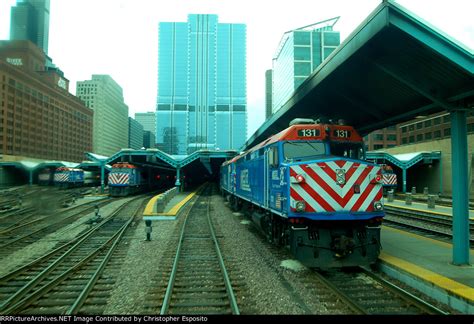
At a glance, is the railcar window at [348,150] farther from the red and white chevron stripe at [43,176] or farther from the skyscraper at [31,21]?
the red and white chevron stripe at [43,176]

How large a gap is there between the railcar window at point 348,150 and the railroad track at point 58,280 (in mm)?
6078

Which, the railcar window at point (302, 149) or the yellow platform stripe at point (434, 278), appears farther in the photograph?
the railcar window at point (302, 149)

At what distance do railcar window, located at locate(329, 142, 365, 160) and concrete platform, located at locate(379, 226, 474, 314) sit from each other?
2.54 m

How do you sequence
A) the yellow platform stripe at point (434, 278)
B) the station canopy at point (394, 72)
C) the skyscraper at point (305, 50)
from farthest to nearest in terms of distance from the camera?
the skyscraper at point (305, 50) < the station canopy at point (394, 72) < the yellow platform stripe at point (434, 278)

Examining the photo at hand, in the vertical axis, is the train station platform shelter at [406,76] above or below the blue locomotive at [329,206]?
above

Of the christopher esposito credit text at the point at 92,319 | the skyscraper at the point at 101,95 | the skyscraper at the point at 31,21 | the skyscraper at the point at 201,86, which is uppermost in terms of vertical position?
the skyscraper at the point at 201,86

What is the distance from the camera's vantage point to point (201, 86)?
147 m

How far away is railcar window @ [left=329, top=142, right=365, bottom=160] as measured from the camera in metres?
8.48

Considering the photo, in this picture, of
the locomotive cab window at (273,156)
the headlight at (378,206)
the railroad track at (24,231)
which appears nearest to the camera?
the headlight at (378,206)

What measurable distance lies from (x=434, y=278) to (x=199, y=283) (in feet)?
14.9

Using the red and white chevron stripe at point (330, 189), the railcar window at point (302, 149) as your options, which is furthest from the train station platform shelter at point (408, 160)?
the red and white chevron stripe at point (330, 189)

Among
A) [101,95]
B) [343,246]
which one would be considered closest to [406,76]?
[343,246]

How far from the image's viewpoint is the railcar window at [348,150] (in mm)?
8484

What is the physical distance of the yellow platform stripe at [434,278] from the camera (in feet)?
18.0
